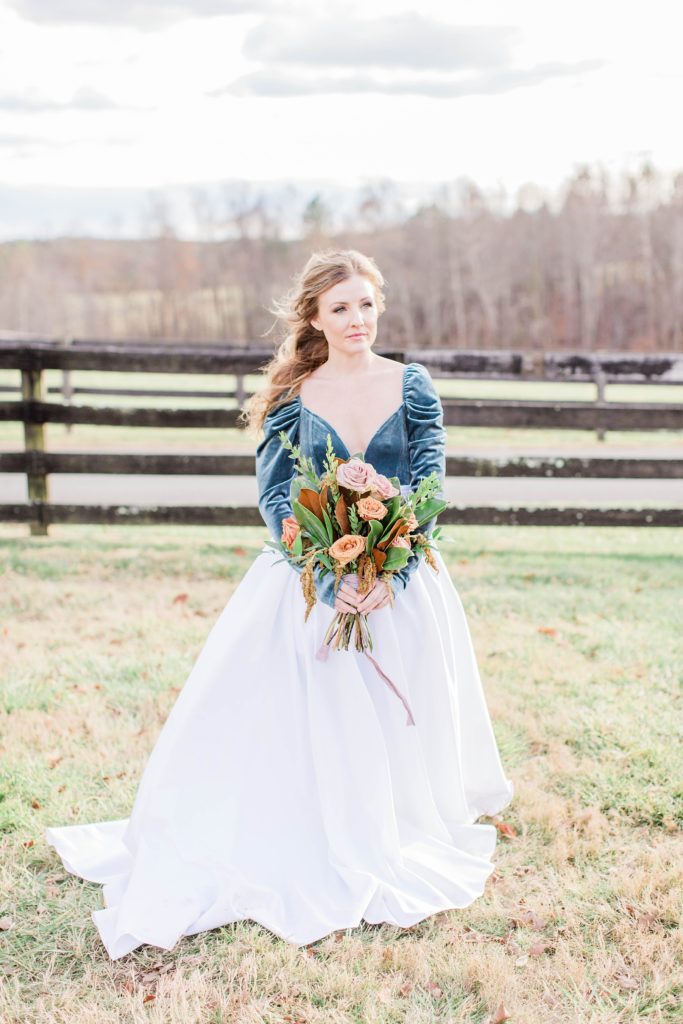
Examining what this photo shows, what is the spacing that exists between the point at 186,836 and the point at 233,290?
68060 millimetres

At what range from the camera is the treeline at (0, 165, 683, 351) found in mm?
59656

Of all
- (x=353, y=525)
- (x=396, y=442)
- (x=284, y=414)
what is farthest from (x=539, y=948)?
(x=284, y=414)

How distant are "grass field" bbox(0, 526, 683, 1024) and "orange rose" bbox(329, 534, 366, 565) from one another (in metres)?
0.41

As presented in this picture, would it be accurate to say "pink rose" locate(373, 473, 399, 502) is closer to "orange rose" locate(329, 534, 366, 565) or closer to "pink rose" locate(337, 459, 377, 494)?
"pink rose" locate(337, 459, 377, 494)

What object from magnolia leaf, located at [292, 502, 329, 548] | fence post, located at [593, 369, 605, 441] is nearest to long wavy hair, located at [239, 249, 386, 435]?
magnolia leaf, located at [292, 502, 329, 548]

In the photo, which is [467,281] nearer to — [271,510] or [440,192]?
[440,192]

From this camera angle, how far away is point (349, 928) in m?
2.84

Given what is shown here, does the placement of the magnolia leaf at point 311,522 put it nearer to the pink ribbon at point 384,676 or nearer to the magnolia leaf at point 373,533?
the magnolia leaf at point 373,533

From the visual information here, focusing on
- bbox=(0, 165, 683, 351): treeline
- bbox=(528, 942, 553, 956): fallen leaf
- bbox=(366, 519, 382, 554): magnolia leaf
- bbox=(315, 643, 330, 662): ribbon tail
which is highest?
bbox=(0, 165, 683, 351): treeline

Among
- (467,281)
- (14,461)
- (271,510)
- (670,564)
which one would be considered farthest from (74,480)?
(467,281)

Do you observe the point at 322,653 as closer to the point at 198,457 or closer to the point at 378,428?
the point at 378,428

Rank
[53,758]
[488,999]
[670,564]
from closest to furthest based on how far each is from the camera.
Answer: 1. [488,999]
2. [53,758]
3. [670,564]

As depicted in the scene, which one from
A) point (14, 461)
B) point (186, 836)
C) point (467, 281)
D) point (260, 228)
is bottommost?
point (186, 836)

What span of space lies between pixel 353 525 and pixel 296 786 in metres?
0.94
